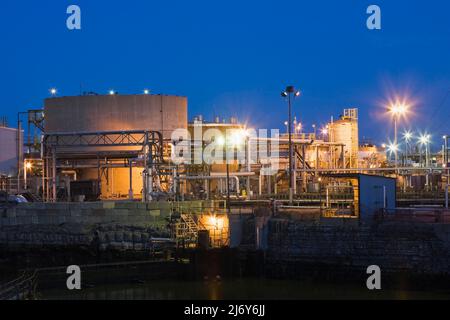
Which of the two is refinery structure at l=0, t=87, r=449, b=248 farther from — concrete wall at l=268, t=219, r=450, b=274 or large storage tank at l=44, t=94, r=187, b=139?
concrete wall at l=268, t=219, r=450, b=274

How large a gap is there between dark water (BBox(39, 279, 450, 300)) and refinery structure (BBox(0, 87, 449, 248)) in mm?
8295

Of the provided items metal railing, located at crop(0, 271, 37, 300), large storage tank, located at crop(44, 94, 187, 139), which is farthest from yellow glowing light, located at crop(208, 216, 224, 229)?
large storage tank, located at crop(44, 94, 187, 139)

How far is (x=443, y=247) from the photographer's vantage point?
1196 inches

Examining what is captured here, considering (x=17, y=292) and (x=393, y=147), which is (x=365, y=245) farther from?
(x=393, y=147)

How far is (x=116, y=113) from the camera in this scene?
58.3 metres

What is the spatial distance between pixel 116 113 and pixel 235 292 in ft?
103

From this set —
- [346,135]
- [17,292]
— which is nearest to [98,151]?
[346,135]

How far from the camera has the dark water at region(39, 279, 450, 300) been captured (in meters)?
29.4

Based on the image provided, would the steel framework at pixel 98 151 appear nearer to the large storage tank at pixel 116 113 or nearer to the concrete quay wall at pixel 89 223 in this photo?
the large storage tank at pixel 116 113

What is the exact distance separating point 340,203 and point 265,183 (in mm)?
16399

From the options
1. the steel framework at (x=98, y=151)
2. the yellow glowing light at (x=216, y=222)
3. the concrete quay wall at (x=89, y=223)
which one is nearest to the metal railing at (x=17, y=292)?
the concrete quay wall at (x=89, y=223)
